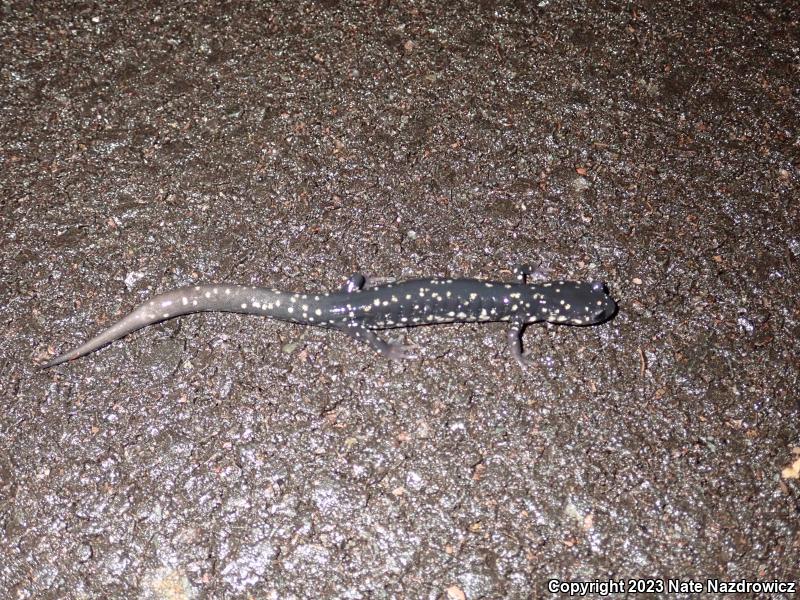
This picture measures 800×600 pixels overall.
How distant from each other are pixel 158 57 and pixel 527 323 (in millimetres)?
3210

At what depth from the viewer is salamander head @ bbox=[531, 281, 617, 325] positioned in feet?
11.4

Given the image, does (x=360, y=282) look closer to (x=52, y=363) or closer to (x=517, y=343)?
(x=517, y=343)

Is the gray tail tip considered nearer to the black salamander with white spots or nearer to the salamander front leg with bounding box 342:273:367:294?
the black salamander with white spots

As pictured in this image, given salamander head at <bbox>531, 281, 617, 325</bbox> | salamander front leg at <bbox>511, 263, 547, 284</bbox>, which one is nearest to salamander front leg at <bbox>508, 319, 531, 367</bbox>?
salamander head at <bbox>531, 281, 617, 325</bbox>

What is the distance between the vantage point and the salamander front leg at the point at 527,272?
375 centimetres

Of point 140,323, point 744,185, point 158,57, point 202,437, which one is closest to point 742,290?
point 744,185

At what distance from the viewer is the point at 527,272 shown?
12.3 ft

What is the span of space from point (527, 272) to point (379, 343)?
1.00 m

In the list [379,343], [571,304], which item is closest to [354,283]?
[379,343]

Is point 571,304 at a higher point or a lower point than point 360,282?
higher

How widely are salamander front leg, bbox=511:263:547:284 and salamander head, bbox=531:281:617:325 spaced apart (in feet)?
0.69

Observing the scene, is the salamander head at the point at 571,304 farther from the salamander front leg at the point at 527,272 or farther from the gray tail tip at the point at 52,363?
the gray tail tip at the point at 52,363

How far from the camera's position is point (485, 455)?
333 centimetres

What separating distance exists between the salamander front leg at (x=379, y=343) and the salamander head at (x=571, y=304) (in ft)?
2.51
